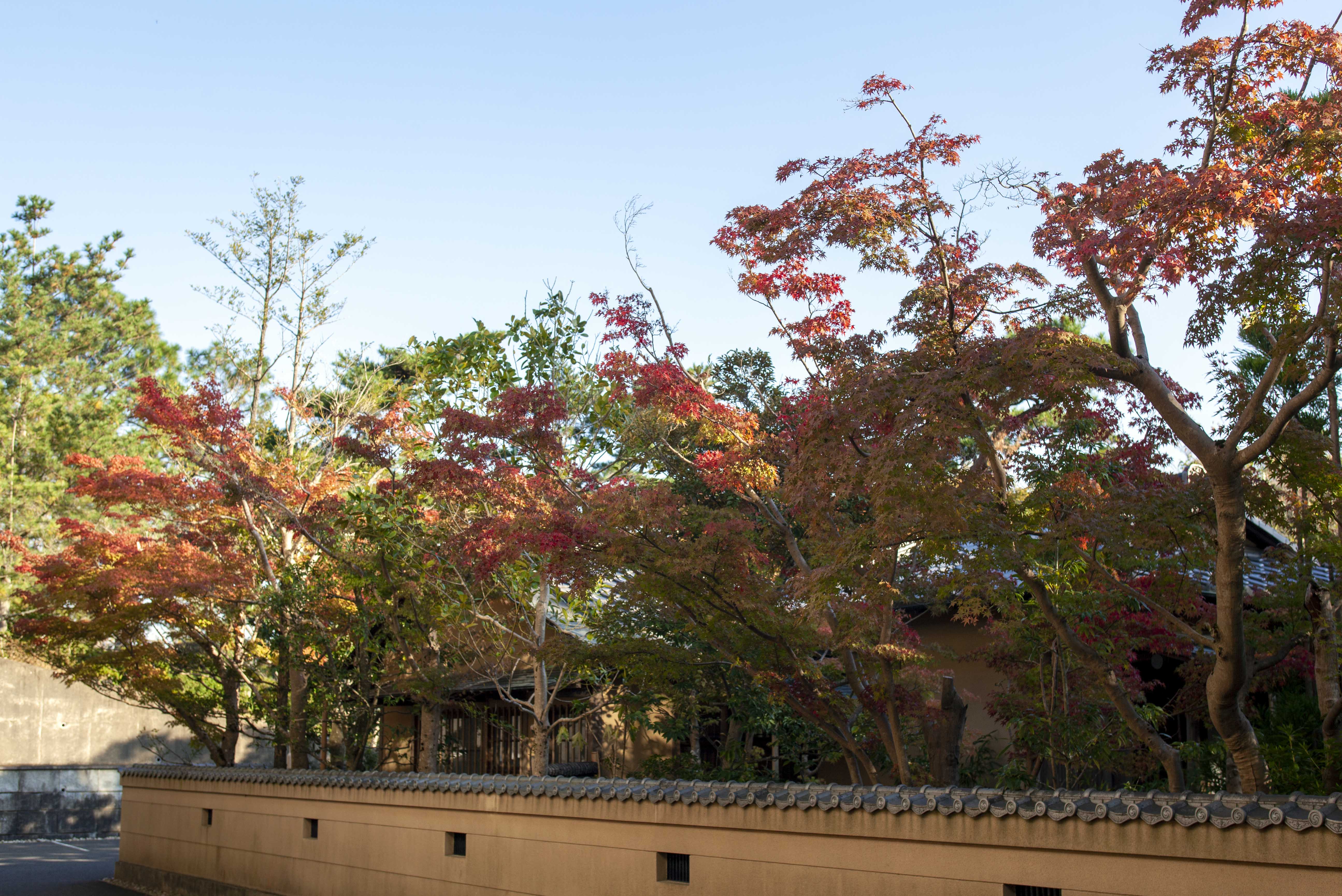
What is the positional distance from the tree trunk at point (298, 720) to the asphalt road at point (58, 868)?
142 inches

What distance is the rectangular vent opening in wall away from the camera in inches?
319

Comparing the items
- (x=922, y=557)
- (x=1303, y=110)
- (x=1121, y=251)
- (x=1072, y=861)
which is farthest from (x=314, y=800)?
(x=1303, y=110)

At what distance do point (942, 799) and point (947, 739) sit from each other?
390cm

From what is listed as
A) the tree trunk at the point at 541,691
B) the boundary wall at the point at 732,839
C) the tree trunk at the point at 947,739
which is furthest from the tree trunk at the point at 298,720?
the tree trunk at the point at 947,739

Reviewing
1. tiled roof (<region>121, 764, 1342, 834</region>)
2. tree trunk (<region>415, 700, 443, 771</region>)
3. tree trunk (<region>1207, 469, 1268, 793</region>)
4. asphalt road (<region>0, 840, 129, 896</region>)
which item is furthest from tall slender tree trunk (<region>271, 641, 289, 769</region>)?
tree trunk (<region>1207, 469, 1268, 793</region>)

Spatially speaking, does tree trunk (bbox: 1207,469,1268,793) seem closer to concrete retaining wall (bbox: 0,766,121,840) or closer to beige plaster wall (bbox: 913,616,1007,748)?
beige plaster wall (bbox: 913,616,1007,748)

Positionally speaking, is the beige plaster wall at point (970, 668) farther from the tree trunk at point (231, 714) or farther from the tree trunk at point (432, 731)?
the tree trunk at point (231, 714)

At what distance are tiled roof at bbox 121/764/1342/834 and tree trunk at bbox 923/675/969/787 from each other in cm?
235

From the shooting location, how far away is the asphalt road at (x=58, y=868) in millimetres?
15695

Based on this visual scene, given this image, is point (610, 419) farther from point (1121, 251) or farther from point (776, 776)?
point (1121, 251)

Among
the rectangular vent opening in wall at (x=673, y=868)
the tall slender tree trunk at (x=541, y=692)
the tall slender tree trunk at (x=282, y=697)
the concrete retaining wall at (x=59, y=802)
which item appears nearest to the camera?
the rectangular vent opening in wall at (x=673, y=868)

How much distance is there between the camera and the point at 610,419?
472 inches

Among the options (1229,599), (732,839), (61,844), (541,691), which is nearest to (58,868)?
(61,844)

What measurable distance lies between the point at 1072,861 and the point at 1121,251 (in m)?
3.87
